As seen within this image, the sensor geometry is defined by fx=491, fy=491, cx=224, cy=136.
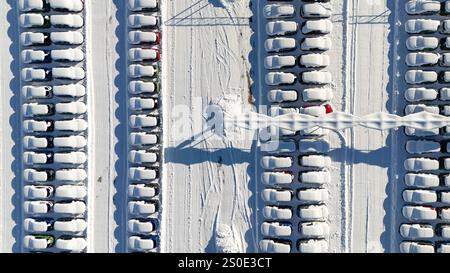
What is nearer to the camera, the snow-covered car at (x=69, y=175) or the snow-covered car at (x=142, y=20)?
the snow-covered car at (x=142, y=20)

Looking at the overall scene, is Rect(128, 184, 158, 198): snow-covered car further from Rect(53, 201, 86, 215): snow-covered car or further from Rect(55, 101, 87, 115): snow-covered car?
Rect(55, 101, 87, 115): snow-covered car

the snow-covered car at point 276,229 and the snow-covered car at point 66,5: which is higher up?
the snow-covered car at point 66,5

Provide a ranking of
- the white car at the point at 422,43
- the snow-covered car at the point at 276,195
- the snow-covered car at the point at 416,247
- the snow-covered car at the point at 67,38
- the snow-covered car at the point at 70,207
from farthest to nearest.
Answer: the snow-covered car at the point at 70,207 < the snow-covered car at the point at 67,38 < the snow-covered car at the point at 276,195 < the snow-covered car at the point at 416,247 < the white car at the point at 422,43

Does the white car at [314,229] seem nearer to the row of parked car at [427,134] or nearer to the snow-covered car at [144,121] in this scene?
the row of parked car at [427,134]

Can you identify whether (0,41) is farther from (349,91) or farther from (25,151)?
(349,91)

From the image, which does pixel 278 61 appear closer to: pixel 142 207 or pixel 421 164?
pixel 421 164

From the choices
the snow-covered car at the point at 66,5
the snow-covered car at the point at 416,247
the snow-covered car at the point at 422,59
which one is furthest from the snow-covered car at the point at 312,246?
the snow-covered car at the point at 66,5

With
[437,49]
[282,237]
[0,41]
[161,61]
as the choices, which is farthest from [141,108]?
[437,49]
